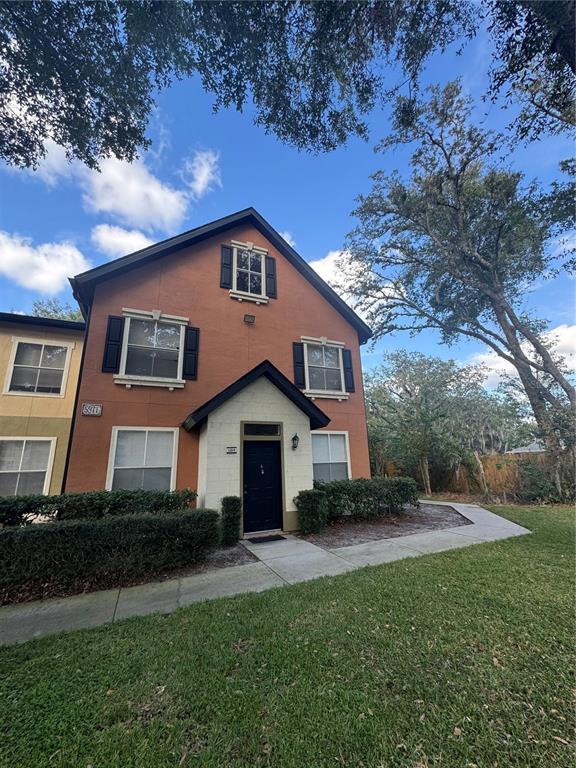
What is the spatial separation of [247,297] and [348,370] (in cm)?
455

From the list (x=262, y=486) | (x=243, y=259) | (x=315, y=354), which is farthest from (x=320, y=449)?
(x=243, y=259)

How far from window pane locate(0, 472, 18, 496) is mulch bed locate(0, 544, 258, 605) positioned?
460 centimetres

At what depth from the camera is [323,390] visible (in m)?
11.1

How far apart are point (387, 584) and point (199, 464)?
5535 millimetres

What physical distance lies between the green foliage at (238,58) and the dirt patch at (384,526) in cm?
962

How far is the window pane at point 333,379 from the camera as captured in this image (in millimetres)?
11437

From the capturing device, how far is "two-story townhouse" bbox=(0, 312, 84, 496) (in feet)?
28.2

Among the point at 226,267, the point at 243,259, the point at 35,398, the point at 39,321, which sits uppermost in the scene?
the point at 243,259

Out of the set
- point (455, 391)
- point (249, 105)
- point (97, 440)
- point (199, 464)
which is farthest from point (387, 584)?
point (455, 391)

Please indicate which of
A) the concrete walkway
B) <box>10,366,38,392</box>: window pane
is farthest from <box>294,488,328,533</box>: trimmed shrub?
<box>10,366,38,392</box>: window pane

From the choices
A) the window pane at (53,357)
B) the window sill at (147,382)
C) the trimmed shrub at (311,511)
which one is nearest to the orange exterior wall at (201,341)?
the window sill at (147,382)

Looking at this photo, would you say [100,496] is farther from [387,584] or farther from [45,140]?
[45,140]

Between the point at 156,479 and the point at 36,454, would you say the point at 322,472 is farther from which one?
the point at 36,454

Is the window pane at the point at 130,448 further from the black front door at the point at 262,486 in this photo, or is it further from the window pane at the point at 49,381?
the window pane at the point at 49,381
